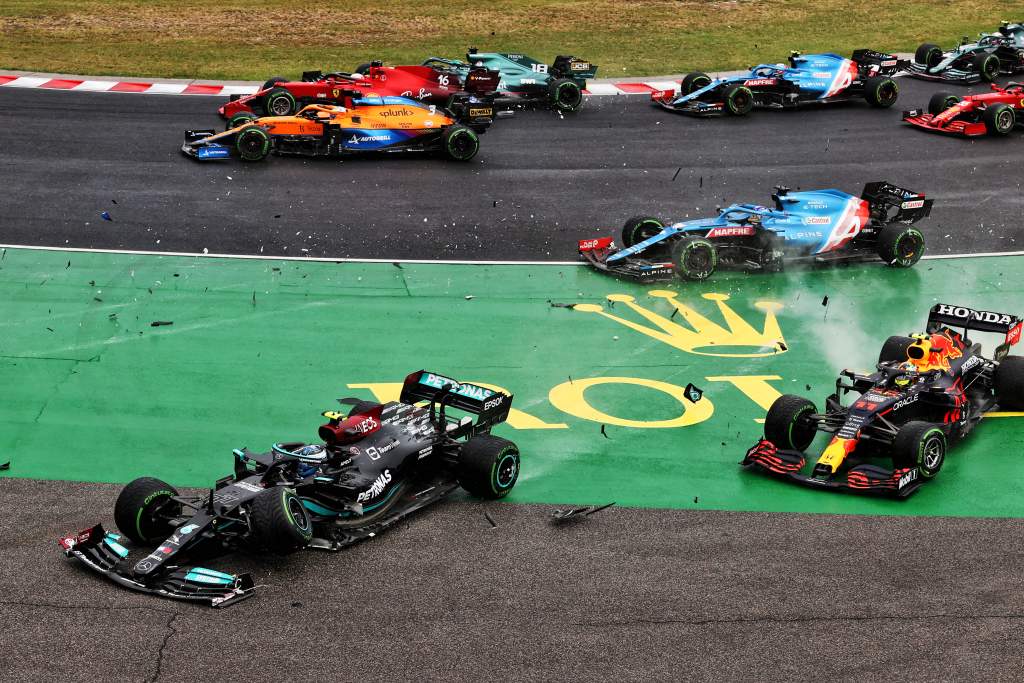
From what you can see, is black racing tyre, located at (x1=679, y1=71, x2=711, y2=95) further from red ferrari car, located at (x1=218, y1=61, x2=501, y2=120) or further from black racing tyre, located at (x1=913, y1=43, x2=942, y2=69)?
black racing tyre, located at (x1=913, y1=43, x2=942, y2=69)

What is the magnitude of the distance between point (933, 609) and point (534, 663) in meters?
3.85

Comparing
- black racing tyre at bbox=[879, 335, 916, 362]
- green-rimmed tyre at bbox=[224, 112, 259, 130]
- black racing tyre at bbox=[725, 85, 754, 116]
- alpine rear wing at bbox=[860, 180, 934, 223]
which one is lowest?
green-rimmed tyre at bbox=[224, 112, 259, 130]

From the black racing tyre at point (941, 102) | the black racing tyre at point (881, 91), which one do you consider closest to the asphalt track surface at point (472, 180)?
the black racing tyre at point (881, 91)

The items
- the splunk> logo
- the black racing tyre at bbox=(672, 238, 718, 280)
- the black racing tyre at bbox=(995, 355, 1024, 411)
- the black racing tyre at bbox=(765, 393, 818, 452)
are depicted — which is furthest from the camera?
the black racing tyre at bbox=(672, 238, 718, 280)

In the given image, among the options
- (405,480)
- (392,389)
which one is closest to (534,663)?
(405,480)

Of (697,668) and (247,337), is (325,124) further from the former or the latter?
(697,668)

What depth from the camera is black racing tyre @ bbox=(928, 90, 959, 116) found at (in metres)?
31.7

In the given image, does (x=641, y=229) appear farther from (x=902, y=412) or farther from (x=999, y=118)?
(x=999, y=118)

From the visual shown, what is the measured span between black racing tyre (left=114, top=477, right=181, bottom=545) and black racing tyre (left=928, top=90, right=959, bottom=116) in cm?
2427

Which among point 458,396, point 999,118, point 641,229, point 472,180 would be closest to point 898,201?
point 641,229

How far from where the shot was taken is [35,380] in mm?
17578

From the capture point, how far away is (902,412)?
15.8 metres

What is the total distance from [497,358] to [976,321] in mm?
6529

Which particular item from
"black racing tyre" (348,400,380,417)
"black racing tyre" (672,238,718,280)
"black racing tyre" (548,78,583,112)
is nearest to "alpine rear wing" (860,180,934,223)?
"black racing tyre" (672,238,718,280)
